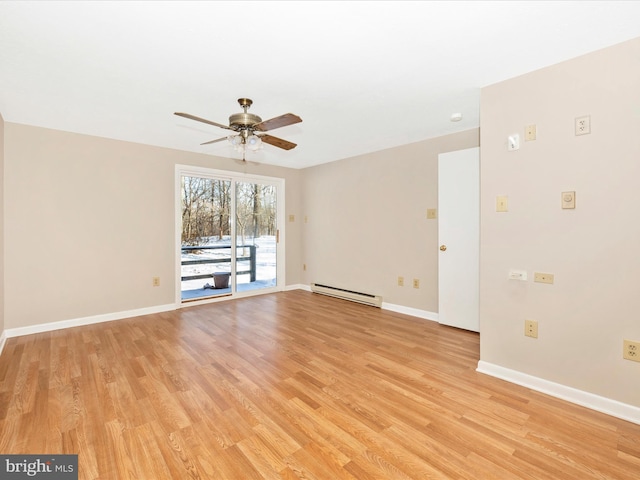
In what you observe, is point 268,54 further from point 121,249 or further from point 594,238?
point 121,249

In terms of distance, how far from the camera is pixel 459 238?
3.67m

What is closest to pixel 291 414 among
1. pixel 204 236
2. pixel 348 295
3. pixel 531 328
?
pixel 531 328

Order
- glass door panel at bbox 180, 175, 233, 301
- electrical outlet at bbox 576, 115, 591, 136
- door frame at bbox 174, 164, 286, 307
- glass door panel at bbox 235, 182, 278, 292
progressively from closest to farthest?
electrical outlet at bbox 576, 115, 591, 136, door frame at bbox 174, 164, 286, 307, glass door panel at bbox 180, 175, 233, 301, glass door panel at bbox 235, 182, 278, 292

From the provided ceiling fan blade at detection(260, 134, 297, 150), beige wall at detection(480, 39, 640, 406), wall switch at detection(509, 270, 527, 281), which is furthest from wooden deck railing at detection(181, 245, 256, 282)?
wall switch at detection(509, 270, 527, 281)

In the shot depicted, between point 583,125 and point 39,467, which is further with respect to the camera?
point 583,125

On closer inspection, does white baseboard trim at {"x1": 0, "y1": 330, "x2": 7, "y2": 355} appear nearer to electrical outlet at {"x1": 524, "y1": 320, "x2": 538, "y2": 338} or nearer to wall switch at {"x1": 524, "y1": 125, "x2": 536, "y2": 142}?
electrical outlet at {"x1": 524, "y1": 320, "x2": 538, "y2": 338}

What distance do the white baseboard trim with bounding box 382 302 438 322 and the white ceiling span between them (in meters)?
2.47

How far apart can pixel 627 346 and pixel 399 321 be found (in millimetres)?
2263

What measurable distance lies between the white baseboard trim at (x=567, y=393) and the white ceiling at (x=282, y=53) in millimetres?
2370

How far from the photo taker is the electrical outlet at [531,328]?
232 centimetres

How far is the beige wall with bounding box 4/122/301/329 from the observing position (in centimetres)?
344

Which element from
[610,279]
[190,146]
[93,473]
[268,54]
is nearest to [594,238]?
[610,279]

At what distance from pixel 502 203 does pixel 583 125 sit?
71cm

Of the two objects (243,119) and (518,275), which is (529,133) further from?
(243,119)
